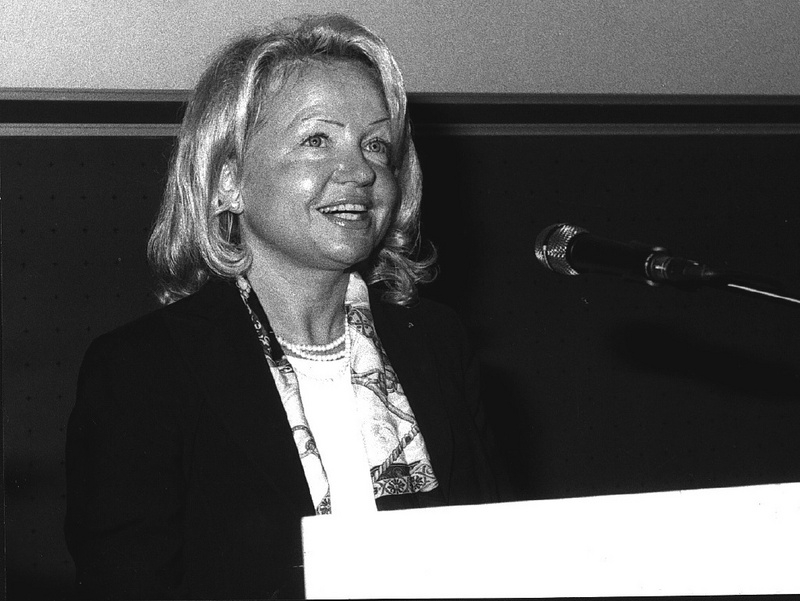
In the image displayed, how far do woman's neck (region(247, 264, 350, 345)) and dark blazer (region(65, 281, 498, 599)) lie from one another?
0.21 feet

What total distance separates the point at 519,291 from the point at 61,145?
96 cm

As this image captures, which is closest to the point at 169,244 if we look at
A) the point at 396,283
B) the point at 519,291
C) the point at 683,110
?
the point at 396,283

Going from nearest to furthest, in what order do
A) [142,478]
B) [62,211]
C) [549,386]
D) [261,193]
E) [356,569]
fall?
[356,569] < [142,478] < [261,193] < [62,211] < [549,386]

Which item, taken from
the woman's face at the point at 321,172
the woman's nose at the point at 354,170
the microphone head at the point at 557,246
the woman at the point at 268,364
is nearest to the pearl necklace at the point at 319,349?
the woman at the point at 268,364

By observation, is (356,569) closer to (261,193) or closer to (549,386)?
(261,193)

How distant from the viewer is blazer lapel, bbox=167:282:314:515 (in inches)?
49.8

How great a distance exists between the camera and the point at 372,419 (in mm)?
1375

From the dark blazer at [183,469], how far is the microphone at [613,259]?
466 mm

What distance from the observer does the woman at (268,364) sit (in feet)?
4.04

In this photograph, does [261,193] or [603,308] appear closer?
[261,193]

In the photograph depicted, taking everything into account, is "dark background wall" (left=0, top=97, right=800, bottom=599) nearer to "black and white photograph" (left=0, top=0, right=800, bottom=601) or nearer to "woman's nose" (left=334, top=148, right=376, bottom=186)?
"black and white photograph" (left=0, top=0, right=800, bottom=601)

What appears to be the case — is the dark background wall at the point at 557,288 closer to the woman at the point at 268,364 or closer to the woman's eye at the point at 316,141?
the woman at the point at 268,364

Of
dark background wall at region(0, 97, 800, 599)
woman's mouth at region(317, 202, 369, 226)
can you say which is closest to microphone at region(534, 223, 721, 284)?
woman's mouth at region(317, 202, 369, 226)

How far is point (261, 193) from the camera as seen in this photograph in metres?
1.41
